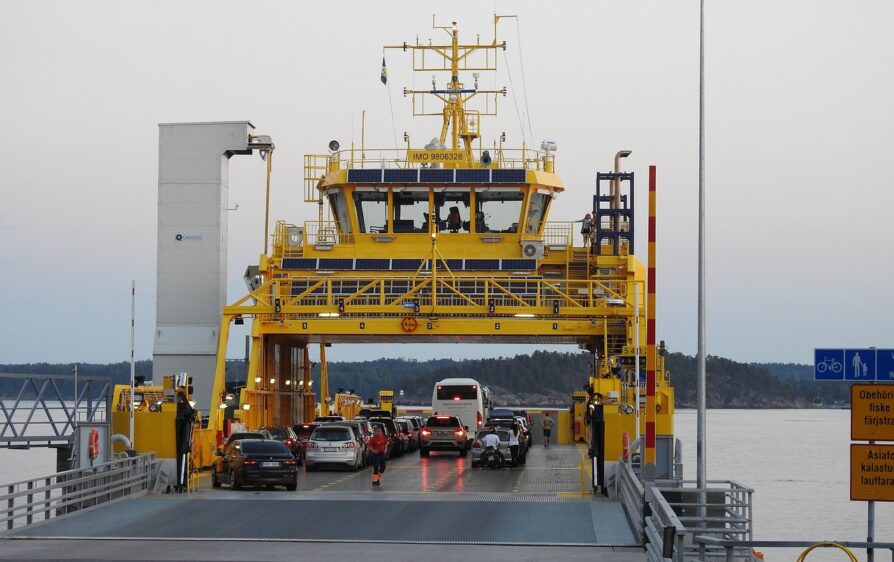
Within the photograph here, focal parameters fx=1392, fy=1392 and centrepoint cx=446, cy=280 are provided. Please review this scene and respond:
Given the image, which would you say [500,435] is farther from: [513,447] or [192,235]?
[192,235]

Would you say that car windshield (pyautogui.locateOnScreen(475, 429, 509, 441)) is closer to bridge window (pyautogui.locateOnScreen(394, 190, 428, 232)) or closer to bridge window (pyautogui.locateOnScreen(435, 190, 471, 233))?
bridge window (pyautogui.locateOnScreen(435, 190, 471, 233))

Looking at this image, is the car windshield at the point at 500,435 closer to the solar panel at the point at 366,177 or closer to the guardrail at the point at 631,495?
the solar panel at the point at 366,177

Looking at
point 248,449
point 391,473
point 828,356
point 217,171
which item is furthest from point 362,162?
point 828,356

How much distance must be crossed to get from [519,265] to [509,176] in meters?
3.71

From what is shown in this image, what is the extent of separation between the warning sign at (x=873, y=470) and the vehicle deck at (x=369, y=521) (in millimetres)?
4682

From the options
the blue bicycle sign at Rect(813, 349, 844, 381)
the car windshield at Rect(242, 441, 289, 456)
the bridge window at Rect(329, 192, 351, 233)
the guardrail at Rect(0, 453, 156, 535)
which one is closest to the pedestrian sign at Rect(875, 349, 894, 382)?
the blue bicycle sign at Rect(813, 349, 844, 381)

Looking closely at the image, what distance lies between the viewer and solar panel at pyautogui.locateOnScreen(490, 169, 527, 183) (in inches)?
1844

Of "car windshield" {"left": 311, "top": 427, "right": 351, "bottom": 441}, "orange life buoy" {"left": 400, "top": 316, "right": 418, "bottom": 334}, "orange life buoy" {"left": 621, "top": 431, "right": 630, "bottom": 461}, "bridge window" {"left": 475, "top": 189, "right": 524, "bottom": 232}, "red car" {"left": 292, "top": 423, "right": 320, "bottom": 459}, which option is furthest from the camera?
"bridge window" {"left": 475, "top": 189, "right": 524, "bottom": 232}

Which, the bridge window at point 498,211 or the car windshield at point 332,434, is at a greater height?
the bridge window at point 498,211

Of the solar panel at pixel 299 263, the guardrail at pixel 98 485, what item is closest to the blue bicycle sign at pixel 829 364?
the guardrail at pixel 98 485

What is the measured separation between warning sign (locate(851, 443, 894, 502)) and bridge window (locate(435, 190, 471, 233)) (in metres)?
33.4

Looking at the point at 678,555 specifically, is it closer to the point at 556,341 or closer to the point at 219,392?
the point at 219,392

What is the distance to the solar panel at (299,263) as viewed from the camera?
44.6 meters

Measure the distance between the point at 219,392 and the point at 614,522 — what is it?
19.0 m
